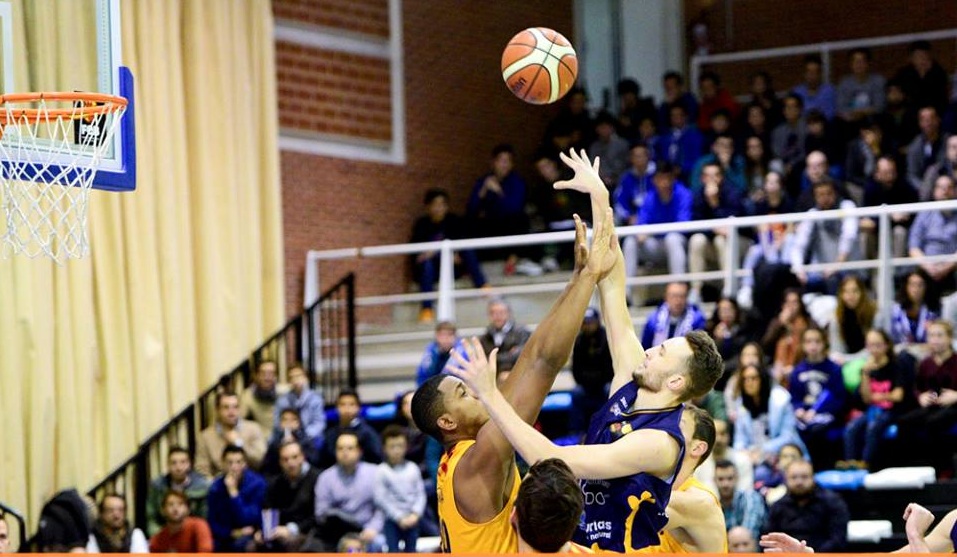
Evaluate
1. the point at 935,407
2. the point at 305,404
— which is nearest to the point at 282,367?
the point at 305,404

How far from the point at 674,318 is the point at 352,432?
8.47ft

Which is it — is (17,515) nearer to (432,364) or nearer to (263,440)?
(263,440)

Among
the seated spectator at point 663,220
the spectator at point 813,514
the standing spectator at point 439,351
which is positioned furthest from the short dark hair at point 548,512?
the seated spectator at point 663,220

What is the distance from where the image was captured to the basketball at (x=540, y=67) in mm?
7508

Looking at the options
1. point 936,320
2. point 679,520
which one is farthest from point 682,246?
point 679,520

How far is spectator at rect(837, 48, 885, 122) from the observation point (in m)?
16.3

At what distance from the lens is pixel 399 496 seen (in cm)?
1219

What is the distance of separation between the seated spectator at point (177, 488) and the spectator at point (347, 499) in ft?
3.59

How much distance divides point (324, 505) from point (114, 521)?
1522mm

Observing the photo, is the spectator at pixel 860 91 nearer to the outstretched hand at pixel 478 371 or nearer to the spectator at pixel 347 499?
the spectator at pixel 347 499

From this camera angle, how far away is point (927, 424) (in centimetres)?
1157

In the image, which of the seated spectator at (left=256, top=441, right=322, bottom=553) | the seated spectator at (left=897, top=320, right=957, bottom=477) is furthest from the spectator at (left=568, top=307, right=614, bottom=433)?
the seated spectator at (left=897, top=320, right=957, bottom=477)

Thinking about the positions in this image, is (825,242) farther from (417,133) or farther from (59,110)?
(59,110)

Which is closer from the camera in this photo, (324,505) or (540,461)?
(540,461)
